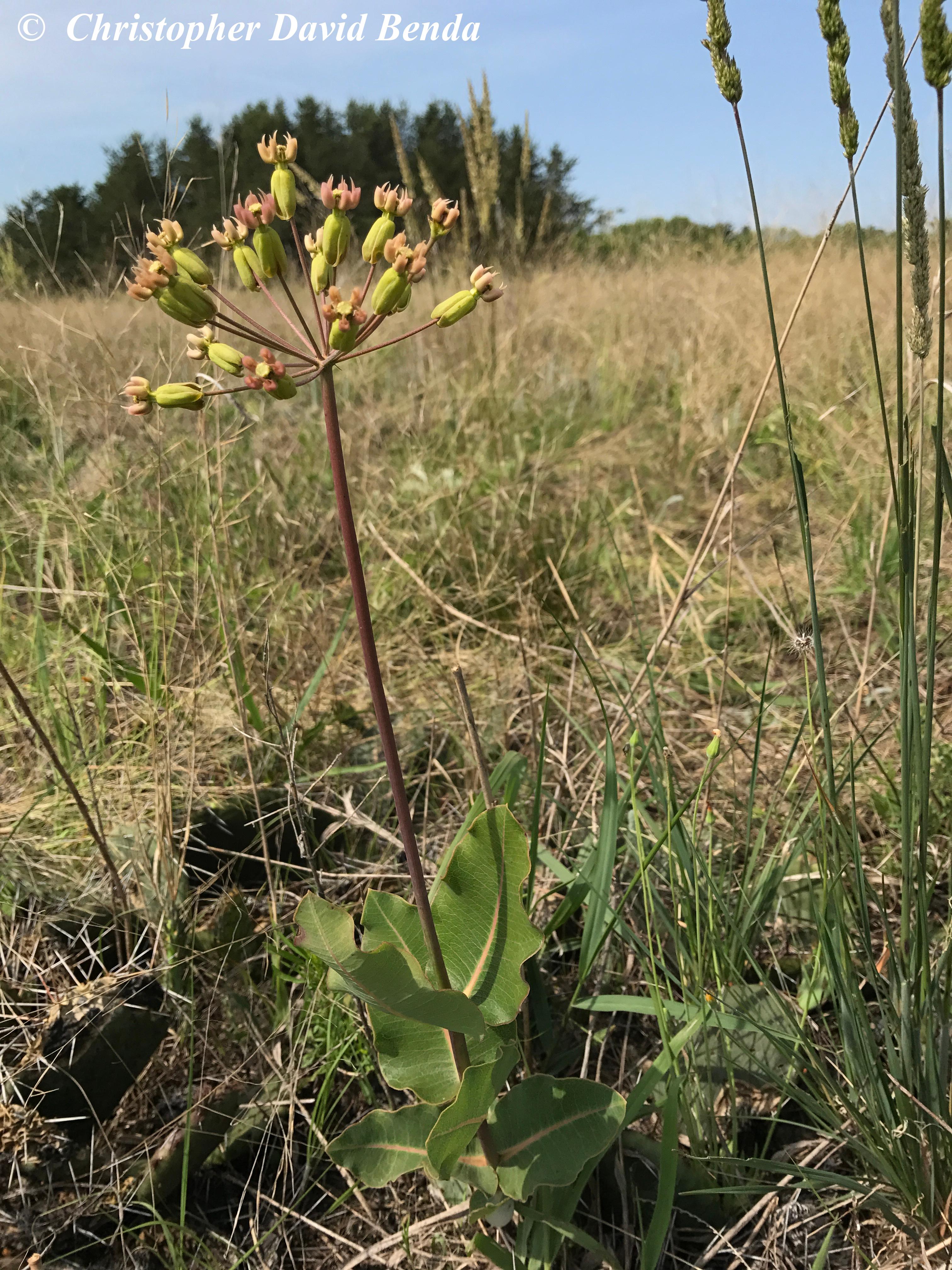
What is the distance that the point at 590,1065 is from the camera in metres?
1.25

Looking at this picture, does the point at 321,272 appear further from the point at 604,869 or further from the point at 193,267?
the point at 604,869

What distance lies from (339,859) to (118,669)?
596 mm

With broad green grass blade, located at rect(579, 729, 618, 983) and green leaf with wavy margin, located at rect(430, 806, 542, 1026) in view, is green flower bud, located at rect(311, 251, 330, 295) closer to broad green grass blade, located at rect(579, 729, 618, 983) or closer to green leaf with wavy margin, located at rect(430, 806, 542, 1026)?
green leaf with wavy margin, located at rect(430, 806, 542, 1026)

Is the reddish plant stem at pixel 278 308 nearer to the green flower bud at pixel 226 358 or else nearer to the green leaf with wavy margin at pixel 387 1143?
the green flower bud at pixel 226 358

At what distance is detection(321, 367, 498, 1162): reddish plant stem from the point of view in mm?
682

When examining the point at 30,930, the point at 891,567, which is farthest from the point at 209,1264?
the point at 891,567

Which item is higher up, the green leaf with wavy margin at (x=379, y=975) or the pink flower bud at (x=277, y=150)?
the pink flower bud at (x=277, y=150)

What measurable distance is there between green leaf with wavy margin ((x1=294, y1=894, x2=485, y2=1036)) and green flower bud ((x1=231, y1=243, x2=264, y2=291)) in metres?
0.57

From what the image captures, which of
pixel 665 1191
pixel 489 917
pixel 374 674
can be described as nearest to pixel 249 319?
pixel 374 674

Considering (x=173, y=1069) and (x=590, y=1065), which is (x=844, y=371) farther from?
(x=173, y=1069)

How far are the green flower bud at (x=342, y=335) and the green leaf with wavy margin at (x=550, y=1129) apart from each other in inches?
29.4

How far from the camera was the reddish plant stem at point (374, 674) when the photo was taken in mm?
682

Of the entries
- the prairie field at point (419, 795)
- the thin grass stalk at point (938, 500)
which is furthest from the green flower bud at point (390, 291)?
the thin grass stalk at point (938, 500)

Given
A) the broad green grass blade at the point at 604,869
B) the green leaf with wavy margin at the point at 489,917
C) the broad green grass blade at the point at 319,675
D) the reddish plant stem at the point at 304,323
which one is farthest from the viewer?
the broad green grass blade at the point at 319,675
